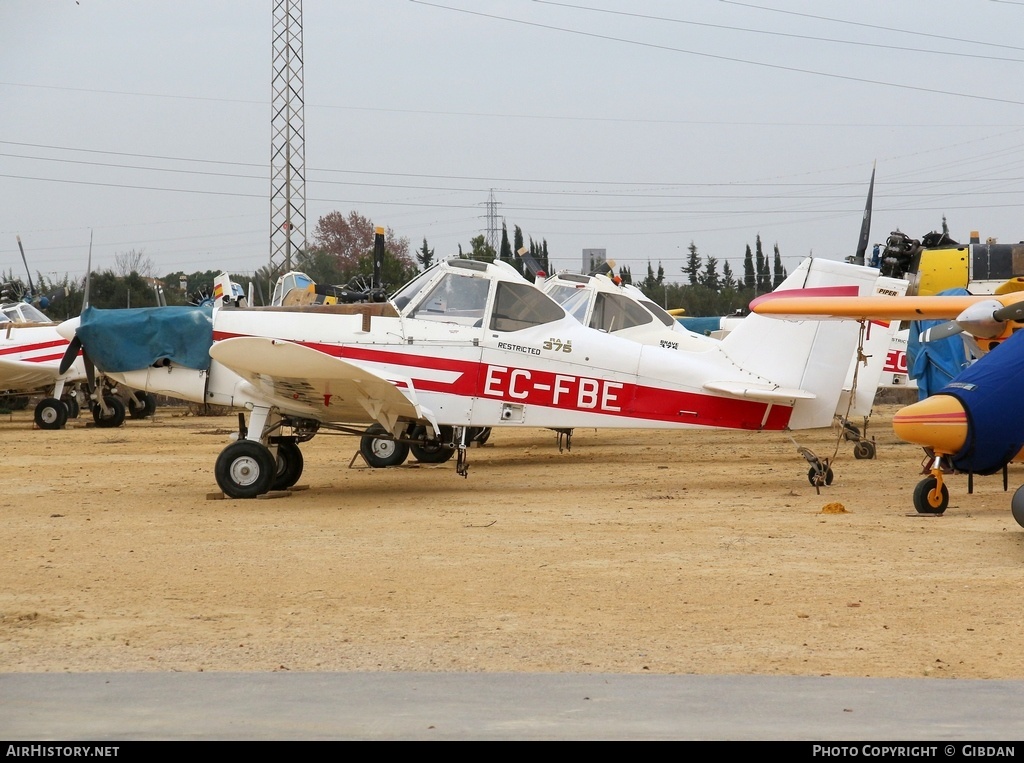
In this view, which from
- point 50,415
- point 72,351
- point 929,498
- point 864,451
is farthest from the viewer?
point 50,415

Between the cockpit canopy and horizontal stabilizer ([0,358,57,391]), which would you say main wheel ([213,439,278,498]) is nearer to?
the cockpit canopy

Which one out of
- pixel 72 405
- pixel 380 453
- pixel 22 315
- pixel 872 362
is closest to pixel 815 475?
pixel 872 362

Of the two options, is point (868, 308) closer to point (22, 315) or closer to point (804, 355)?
point (804, 355)

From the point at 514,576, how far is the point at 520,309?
5.66 m

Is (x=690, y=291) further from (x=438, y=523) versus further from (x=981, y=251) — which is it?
(x=438, y=523)

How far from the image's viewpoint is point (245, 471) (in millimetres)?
11227

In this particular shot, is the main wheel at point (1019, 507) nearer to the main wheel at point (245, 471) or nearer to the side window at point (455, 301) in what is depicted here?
the side window at point (455, 301)

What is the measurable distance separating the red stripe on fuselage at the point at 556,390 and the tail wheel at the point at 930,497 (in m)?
3.03

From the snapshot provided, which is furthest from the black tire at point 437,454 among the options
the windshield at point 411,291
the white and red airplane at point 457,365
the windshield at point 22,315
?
the windshield at point 22,315

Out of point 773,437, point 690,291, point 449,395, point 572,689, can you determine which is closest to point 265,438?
point 449,395

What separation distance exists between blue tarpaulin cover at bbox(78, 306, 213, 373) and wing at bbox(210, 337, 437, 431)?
1129 millimetres

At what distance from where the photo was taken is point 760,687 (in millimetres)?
4469

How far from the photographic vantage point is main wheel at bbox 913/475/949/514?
995 cm

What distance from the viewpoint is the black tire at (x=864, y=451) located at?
16047 mm
